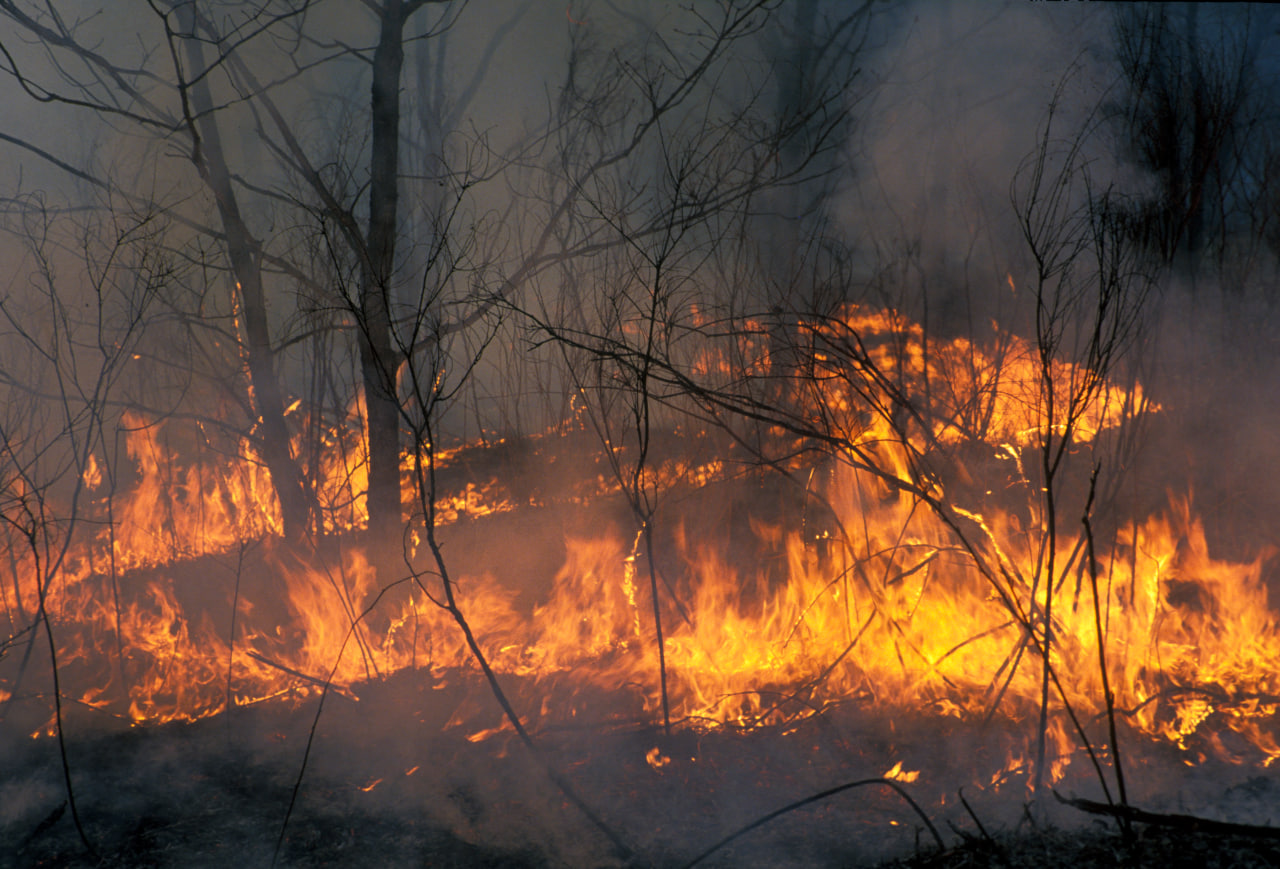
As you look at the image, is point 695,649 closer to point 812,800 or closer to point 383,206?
point 812,800

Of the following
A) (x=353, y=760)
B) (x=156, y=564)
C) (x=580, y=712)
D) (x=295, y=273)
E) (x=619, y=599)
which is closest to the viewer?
(x=353, y=760)

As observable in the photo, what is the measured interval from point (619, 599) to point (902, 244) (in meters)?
2.70

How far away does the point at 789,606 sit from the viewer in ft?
11.4

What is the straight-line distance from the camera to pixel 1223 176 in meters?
3.96

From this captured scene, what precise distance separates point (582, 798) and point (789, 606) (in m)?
1.35

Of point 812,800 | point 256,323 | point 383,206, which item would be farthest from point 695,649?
point 256,323

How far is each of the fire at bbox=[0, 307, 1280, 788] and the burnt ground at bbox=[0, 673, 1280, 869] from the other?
0.41ft

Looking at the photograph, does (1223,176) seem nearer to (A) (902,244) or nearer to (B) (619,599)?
(A) (902,244)

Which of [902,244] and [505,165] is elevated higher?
[505,165]

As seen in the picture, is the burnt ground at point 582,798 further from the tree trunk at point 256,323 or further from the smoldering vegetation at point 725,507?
the tree trunk at point 256,323

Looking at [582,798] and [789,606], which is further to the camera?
[789,606]

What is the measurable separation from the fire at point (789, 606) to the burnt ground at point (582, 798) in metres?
0.12

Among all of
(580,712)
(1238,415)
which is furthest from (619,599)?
(1238,415)

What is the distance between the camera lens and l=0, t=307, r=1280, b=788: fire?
2900mm
